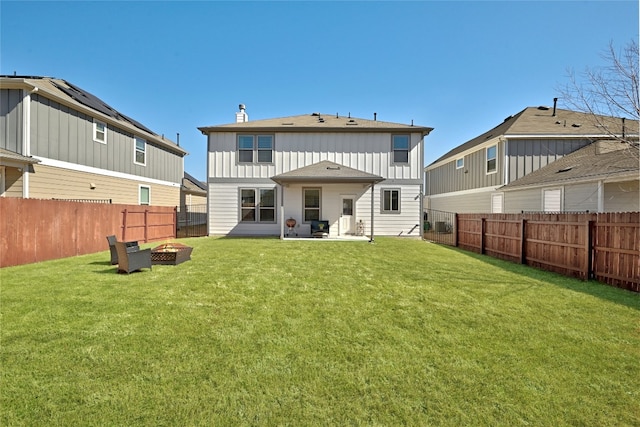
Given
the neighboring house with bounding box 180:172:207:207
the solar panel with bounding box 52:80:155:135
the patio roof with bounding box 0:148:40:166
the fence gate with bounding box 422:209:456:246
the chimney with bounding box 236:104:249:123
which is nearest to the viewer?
the patio roof with bounding box 0:148:40:166

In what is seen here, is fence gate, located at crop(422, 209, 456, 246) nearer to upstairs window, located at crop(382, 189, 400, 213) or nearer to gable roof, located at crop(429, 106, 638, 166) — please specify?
upstairs window, located at crop(382, 189, 400, 213)

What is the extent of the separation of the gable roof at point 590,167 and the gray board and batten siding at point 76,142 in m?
18.8

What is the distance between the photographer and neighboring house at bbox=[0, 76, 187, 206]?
10.3m

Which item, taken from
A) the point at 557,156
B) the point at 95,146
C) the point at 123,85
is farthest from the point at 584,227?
the point at 123,85

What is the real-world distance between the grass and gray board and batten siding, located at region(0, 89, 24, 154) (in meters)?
7.39

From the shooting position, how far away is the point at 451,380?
9.20ft

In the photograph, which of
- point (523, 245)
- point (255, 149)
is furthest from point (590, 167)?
point (255, 149)

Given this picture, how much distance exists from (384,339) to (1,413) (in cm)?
360

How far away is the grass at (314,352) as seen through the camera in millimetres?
2391

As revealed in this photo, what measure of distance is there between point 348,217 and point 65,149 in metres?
12.7

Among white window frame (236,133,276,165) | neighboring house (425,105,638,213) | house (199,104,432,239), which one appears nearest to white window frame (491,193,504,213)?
neighboring house (425,105,638,213)

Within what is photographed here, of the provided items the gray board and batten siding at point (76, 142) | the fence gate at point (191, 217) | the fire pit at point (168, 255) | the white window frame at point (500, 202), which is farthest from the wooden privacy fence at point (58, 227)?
the white window frame at point (500, 202)

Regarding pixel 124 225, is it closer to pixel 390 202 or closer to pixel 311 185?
pixel 311 185

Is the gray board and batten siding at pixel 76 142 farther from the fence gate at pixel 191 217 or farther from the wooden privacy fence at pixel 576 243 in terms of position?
the wooden privacy fence at pixel 576 243
